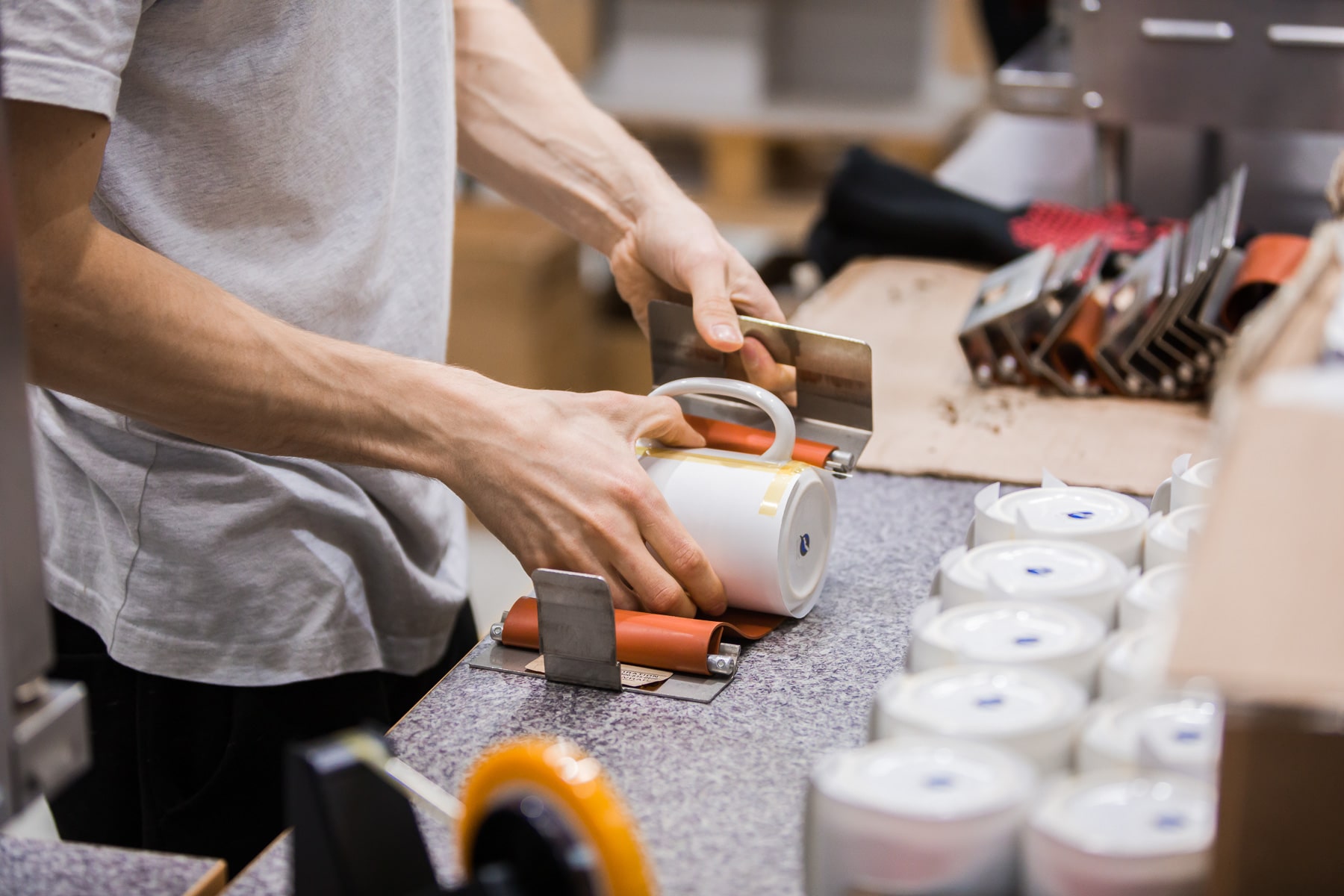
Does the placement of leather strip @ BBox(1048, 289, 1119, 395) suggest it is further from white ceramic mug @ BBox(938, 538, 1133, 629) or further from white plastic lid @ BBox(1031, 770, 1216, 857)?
white plastic lid @ BBox(1031, 770, 1216, 857)

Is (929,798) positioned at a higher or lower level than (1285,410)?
lower

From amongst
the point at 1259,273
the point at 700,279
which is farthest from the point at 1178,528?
the point at 1259,273

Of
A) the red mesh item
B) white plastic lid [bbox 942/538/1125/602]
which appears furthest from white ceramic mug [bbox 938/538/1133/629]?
the red mesh item

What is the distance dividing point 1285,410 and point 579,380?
9.03ft

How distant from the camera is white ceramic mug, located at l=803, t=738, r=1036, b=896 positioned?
53 centimetres

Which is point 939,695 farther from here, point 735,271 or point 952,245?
point 952,245

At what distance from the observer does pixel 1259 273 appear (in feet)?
4.47

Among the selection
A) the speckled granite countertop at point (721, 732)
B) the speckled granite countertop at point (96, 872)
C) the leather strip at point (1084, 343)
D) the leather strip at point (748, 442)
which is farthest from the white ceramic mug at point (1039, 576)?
the leather strip at point (1084, 343)

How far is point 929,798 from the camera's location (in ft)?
1.77

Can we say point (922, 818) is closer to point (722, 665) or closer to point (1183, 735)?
point (1183, 735)

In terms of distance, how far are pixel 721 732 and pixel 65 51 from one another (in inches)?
20.7

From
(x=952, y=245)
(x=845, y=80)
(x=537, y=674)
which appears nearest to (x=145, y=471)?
(x=537, y=674)

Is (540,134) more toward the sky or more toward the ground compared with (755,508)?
more toward the sky

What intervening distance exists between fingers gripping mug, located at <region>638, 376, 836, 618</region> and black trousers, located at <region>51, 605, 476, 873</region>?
14.7 inches
